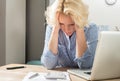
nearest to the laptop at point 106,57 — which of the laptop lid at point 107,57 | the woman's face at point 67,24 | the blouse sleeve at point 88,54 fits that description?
the laptop lid at point 107,57

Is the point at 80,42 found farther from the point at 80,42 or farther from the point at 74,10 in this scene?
the point at 74,10

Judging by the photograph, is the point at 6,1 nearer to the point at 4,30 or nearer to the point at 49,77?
the point at 4,30

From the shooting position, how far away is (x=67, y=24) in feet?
4.68

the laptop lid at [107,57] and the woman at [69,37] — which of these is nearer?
the laptop lid at [107,57]

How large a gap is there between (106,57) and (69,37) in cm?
52

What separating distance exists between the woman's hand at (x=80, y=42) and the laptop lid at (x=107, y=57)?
1.18ft

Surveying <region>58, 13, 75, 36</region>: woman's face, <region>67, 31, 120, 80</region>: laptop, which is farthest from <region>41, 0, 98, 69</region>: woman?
<region>67, 31, 120, 80</region>: laptop

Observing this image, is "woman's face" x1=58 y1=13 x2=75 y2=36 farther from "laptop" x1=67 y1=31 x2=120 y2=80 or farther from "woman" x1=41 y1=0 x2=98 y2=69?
"laptop" x1=67 y1=31 x2=120 y2=80

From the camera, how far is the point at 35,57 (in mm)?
3031

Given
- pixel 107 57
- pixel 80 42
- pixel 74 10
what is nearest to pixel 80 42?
pixel 80 42

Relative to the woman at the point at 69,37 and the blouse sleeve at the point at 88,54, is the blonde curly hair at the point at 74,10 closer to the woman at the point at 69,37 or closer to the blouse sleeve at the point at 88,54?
→ the woman at the point at 69,37

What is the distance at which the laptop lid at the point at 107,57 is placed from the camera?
39.0 inches

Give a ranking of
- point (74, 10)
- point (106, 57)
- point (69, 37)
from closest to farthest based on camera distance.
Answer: point (106, 57) < point (74, 10) < point (69, 37)

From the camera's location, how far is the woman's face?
1.37 m
